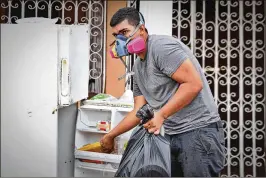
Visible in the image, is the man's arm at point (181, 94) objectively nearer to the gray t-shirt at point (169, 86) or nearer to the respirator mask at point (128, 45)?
the gray t-shirt at point (169, 86)

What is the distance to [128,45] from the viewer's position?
4.79 ft

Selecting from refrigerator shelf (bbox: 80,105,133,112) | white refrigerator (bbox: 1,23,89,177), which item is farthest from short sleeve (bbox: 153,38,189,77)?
refrigerator shelf (bbox: 80,105,133,112)

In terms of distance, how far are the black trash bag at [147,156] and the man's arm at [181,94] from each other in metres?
0.05

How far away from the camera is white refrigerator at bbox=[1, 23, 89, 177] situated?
1.95 metres

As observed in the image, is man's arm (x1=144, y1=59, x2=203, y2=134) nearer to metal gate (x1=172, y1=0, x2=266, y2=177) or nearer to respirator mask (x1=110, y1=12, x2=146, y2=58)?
respirator mask (x1=110, y1=12, x2=146, y2=58)

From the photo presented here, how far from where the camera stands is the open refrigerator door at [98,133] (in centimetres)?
248

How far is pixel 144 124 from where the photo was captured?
135 centimetres

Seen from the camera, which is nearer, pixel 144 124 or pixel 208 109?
pixel 144 124

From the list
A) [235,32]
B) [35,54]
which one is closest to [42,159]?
[35,54]

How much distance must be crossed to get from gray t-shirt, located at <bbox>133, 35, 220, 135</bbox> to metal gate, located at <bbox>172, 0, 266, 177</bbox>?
1524 mm

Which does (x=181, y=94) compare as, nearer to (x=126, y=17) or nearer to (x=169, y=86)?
(x=169, y=86)

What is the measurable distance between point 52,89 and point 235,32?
1.67 m

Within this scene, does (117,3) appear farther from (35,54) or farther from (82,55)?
(35,54)

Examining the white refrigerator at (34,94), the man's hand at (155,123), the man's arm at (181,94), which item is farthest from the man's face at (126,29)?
the white refrigerator at (34,94)
